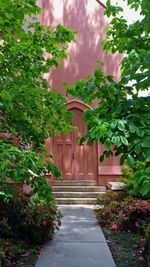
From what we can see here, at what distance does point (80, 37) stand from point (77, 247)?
7825mm

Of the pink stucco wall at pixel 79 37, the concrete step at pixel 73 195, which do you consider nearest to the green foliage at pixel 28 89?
the concrete step at pixel 73 195

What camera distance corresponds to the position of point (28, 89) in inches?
Answer: 128

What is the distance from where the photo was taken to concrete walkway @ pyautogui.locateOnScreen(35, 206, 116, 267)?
160 inches

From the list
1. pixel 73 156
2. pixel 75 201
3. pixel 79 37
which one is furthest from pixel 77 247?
pixel 79 37

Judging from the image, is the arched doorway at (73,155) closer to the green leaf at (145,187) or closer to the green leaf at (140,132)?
the green leaf at (140,132)

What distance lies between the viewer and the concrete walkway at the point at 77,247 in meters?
4.07

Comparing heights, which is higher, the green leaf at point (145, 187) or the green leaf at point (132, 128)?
the green leaf at point (132, 128)

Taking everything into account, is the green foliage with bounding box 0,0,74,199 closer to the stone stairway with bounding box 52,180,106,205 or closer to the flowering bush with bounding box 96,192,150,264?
the flowering bush with bounding box 96,192,150,264

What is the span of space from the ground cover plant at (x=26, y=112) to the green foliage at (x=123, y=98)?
668 millimetres

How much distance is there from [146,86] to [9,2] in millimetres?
1894

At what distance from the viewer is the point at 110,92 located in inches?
118

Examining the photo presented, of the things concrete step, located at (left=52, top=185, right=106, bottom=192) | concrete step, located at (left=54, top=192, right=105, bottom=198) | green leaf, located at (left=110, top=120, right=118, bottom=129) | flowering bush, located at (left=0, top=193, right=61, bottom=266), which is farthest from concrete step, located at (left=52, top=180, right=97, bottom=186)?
green leaf, located at (left=110, top=120, right=118, bottom=129)

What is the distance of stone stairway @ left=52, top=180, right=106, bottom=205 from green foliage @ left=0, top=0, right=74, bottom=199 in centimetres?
454

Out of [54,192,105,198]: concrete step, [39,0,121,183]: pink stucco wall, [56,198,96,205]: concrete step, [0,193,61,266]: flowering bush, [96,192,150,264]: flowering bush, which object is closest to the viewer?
[0,193,61,266]: flowering bush
